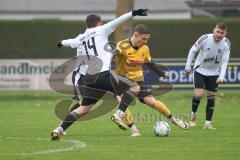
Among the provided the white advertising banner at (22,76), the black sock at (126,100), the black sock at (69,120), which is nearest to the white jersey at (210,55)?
the black sock at (126,100)

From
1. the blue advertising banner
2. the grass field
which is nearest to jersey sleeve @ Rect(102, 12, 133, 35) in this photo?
the grass field

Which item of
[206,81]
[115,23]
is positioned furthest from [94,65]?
[206,81]

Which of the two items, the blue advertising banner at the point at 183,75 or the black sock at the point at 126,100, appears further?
the blue advertising banner at the point at 183,75

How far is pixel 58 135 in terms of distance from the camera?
13953mm

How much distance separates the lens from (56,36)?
3919 centimetres

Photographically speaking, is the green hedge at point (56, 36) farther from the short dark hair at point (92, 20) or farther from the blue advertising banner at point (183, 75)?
the short dark hair at point (92, 20)

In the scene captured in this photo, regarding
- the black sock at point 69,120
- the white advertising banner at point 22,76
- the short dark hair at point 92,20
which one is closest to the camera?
the black sock at point 69,120

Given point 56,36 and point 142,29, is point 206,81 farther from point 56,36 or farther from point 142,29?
point 56,36

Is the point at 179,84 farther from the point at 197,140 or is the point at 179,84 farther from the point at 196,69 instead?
the point at 197,140

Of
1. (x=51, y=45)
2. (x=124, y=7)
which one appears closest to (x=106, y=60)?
(x=124, y=7)

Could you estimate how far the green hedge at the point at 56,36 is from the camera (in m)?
38.8

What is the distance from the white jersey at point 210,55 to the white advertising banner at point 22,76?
12260 millimetres

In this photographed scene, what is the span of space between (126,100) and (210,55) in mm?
3276

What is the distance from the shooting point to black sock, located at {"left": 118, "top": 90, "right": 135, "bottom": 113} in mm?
14859
